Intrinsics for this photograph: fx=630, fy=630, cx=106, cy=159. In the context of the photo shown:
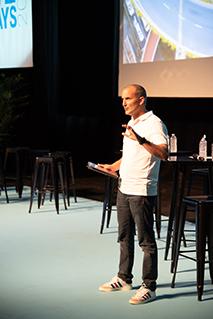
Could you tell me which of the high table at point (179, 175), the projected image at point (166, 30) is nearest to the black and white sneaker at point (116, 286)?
the high table at point (179, 175)

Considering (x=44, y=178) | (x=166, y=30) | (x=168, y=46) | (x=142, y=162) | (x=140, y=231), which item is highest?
(x=166, y=30)

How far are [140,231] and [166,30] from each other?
14.3 ft

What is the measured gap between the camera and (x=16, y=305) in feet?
11.7

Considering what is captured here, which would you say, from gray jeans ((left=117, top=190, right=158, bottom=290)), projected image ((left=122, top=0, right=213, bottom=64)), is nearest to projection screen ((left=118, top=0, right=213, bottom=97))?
projected image ((left=122, top=0, right=213, bottom=64))

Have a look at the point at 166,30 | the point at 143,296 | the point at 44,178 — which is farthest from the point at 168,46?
the point at 143,296

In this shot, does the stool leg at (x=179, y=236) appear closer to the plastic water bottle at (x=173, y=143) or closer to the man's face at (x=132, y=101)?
the man's face at (x=132, y=101)

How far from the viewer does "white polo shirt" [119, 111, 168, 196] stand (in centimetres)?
351

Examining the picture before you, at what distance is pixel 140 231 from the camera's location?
3.58 meters

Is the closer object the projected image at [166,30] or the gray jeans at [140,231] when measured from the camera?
the gray jeans at [140,231]

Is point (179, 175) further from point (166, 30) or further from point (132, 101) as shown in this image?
point (166, 30)

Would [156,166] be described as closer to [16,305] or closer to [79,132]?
[16,305]

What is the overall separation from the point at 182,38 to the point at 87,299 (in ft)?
14.2

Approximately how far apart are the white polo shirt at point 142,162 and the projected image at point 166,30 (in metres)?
3.65

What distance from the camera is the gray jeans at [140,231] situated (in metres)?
3.55
